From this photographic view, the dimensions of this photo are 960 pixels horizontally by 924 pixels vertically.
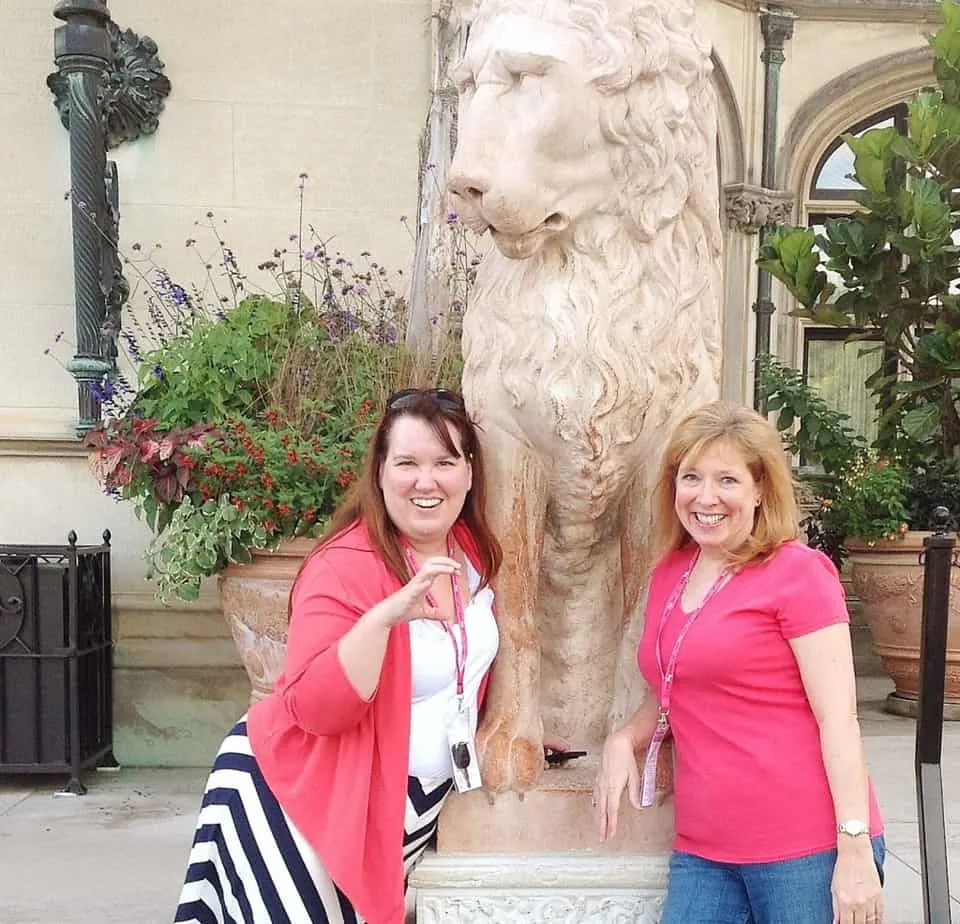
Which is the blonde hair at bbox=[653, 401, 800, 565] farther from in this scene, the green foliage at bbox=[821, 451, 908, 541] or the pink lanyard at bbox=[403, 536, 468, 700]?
the green foliage at bbox=[821, 451, 908, 541]

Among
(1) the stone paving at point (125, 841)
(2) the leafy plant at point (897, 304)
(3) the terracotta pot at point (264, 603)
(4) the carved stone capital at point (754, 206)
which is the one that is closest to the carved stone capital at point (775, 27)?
(4) the carved stone capital at point (754, 206)

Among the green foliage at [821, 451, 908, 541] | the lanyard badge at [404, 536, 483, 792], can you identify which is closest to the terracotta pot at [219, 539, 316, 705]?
the lanyard badge at [404, 536, 483, 792]

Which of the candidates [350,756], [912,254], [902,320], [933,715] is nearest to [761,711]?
[350,756]

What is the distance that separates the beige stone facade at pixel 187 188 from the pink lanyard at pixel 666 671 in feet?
9.31

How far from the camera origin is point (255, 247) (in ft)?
13.9

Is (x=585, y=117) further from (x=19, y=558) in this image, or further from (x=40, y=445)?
(x=40, y=445)

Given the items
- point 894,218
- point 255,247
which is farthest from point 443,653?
point 894,218

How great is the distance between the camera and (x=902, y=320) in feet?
15.9

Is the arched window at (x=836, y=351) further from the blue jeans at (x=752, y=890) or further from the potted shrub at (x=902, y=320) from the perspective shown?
the blue jeans at (x=752, y=890)

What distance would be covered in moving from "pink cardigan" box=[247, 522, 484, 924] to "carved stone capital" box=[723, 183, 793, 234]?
498 cm

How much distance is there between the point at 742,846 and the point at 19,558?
9.38 feet

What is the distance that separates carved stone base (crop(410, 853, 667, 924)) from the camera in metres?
1.55

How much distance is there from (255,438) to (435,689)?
1.82 m

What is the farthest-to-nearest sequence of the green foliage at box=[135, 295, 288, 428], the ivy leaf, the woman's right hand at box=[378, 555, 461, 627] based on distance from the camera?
the ivy leaf
the green foliage at box=[135, 295, 288, 428]
the woman's right hand at box=[378, 555, 461, 627]
